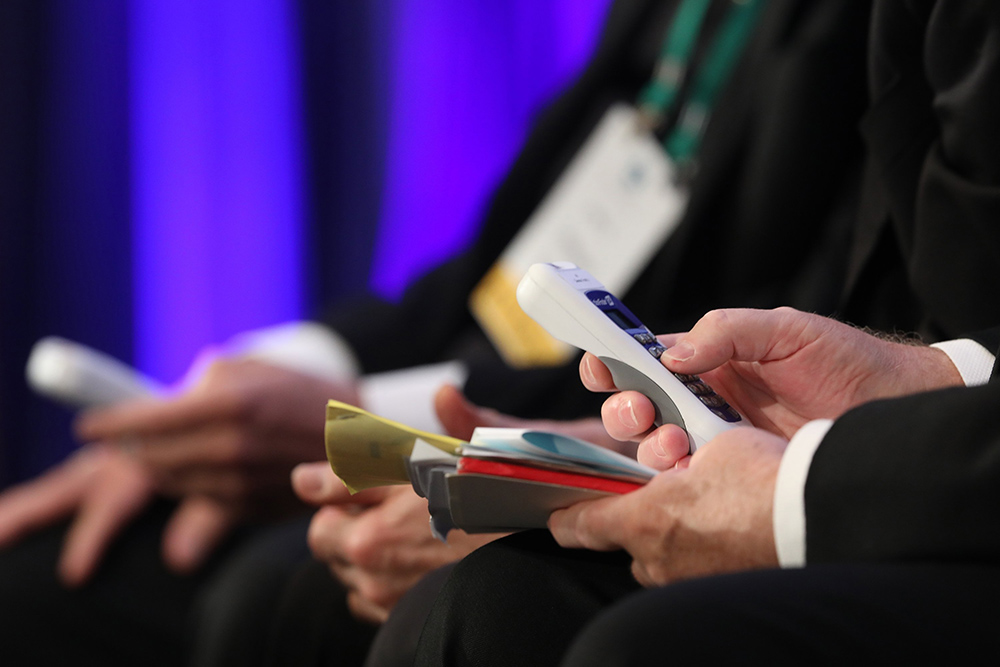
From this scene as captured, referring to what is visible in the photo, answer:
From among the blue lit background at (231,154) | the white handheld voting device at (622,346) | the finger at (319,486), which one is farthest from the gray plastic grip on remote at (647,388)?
the blue lit background at (231,154)

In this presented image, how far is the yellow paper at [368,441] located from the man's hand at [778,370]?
13 cm

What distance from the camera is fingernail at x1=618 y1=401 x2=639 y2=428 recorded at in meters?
0.50

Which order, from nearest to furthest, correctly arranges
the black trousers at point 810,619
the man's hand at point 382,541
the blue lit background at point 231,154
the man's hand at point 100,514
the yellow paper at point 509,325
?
the black trousers at point 810,619, the man's hand at point 382,541, the man's hand at point 100,514, the yellow paper at point 509,325, the blue lit background at point 231,154

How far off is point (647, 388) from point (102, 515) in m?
0.73

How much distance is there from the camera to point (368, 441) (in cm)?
43

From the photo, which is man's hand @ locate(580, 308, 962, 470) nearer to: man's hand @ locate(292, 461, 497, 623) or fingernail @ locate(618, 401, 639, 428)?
fingernail @ locate(618, 401, 639, 428)

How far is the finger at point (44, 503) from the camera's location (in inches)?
39.8

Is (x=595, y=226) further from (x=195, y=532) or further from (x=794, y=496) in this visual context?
(x=794, y=496)

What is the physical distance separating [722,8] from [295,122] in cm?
101

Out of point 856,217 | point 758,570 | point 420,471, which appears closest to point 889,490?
point 758,570

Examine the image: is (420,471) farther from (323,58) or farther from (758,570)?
(323,58)

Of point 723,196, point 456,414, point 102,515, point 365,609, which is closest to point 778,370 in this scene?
point 456,414

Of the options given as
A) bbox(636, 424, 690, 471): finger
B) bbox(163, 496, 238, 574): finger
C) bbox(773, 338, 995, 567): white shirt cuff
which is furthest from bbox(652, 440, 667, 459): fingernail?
bbox(163, 496, 238, 574): finger

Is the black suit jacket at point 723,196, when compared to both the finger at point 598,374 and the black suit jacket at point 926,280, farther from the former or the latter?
the finger at point 598,374
